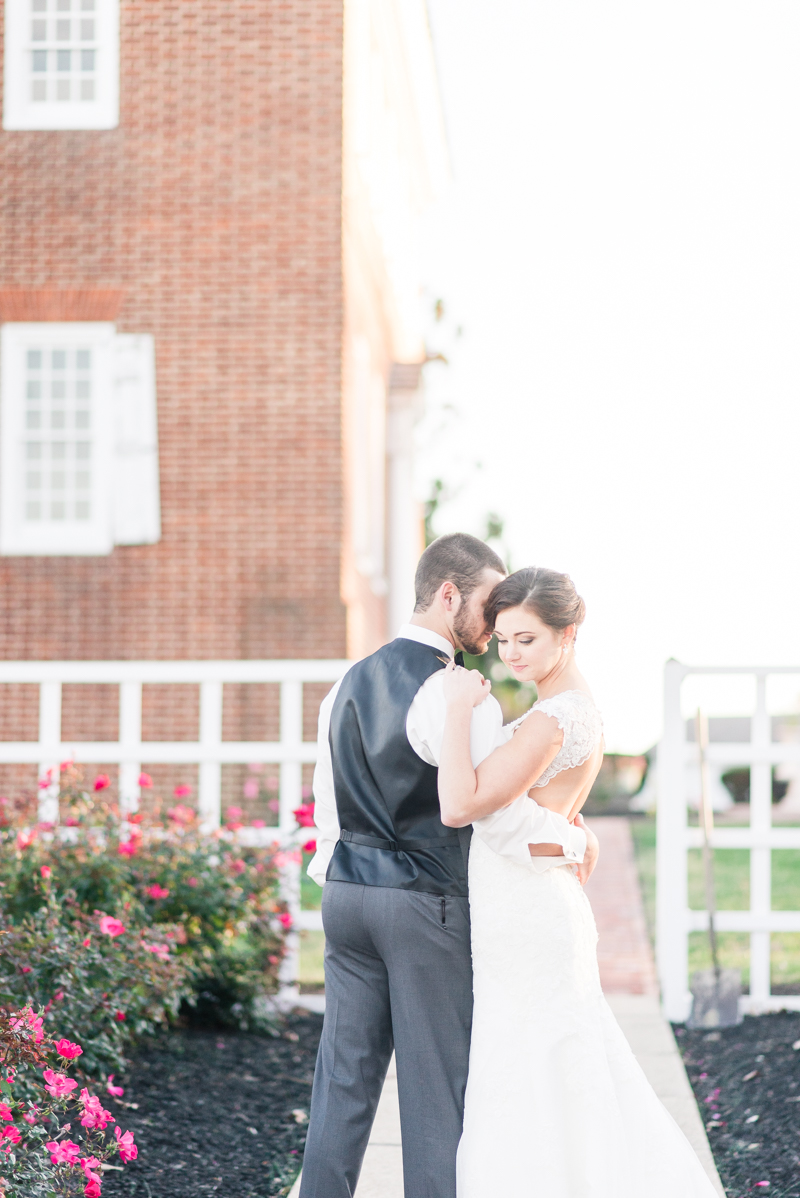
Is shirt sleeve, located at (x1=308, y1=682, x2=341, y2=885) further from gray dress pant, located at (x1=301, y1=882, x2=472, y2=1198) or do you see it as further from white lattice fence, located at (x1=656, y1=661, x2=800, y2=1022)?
white lattice fence, located at (x1=656, y1=661, x2=800, y2=1022)

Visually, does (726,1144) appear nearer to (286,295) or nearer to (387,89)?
(286,295)

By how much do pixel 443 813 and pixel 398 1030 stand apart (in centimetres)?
54

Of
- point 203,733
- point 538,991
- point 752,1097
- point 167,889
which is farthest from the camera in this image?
point 203,733

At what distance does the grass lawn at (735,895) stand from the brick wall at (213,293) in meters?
4.10

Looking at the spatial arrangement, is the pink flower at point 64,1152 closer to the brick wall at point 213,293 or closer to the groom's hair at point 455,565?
the groom's hair at point 455,565

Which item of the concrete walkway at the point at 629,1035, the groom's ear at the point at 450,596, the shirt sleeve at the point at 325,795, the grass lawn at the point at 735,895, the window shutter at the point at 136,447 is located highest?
the window shutter at the point at 136,447

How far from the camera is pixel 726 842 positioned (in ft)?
20.5

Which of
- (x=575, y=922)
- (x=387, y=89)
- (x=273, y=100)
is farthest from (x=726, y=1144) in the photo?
(x=387, y=89)

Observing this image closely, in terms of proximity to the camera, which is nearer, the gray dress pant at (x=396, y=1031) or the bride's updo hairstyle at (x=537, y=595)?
the gray dress pant at (x=396, y=1031)

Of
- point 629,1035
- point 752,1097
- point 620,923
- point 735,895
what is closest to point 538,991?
point 752,1097

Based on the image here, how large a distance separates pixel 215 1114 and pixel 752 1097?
2.02m

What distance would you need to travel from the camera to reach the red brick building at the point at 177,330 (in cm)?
1098

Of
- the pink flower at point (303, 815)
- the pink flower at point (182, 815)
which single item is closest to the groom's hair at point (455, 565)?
the pink flower at point (303, 815)

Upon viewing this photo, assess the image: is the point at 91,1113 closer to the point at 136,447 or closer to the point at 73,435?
the point at 136,447
